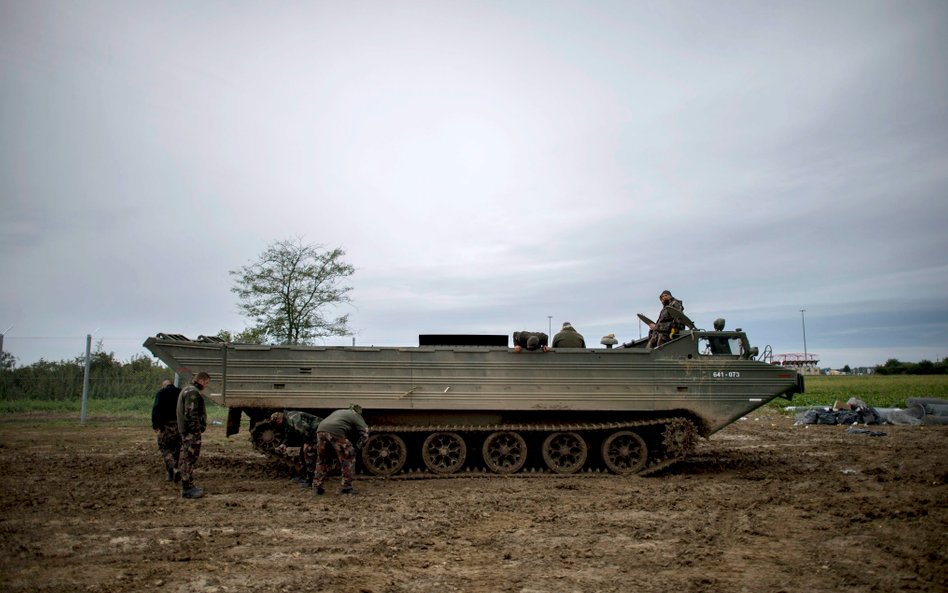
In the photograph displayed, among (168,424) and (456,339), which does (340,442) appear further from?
(456,339)

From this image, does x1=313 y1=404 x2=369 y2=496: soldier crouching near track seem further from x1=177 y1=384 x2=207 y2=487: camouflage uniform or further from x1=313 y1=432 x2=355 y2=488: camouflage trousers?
x1=177 y1=384 x2=207 y2=487: camouflage uniform

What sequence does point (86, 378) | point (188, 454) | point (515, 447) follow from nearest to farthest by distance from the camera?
point (188, 454) → point (515, 447) → point (86, 378)

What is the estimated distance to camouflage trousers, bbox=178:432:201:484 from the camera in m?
9.48

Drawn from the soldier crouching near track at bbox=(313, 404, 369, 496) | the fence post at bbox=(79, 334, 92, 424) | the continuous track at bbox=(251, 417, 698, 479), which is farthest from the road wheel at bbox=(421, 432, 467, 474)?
the fence post at bbox=(79, 334, 92, 424)

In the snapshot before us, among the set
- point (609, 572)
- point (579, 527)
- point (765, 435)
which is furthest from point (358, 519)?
point (765, 435)

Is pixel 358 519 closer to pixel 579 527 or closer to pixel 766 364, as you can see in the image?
pixel 579 527

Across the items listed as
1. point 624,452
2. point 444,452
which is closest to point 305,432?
point 444,452

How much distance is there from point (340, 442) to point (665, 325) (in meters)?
6.42

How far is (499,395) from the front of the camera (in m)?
11.6

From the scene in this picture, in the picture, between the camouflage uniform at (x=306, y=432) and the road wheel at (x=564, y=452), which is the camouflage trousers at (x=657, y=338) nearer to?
the road wheel at (x=564, y=452)

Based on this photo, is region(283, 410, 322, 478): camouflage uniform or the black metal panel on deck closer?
region(283, 410, 322, 478): camouflage uniform

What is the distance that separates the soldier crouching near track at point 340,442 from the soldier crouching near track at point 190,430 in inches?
66.6

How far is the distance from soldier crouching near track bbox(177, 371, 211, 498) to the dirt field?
305mm

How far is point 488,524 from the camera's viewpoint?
26.1 ft
